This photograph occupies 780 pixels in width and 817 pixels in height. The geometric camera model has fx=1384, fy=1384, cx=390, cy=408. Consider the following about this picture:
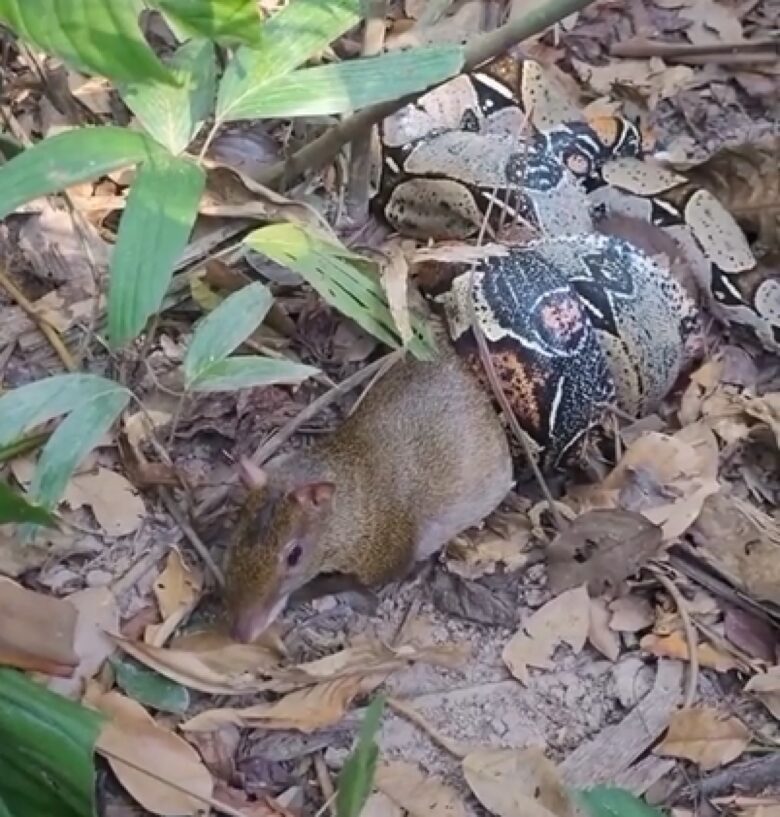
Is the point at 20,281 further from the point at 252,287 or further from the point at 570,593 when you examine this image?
the point at 570,593

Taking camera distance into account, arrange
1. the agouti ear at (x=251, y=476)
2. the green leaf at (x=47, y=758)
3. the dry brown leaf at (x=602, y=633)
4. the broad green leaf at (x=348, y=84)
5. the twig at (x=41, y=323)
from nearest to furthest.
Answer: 1. the green leaf at (x=47, y=758)
2. the broad green leaf at (x=348, y=84)
3. the agouti ear at (x=251, y=476)
4. the dry brown leaf at (x=602, y=633)
5. the twig at (x=41, y=323)

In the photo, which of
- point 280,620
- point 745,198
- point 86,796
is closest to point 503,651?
point 280,620

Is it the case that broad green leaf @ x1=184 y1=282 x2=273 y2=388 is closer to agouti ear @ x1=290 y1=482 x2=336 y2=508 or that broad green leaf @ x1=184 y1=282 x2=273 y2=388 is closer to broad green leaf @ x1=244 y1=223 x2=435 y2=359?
broad green leaf @ x1=244 y1=223 x2=435 y2=359

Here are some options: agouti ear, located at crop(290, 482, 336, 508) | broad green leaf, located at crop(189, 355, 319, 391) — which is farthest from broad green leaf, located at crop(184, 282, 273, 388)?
agouti ear, located at crop(290, 482, 336, 508)

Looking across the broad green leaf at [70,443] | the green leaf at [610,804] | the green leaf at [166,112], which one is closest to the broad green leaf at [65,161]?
the green leaf at [166,112]

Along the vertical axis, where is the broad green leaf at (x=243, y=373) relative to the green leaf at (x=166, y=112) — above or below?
below

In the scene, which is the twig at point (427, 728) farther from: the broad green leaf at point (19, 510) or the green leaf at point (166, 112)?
the green leaf at point (166, 112)
